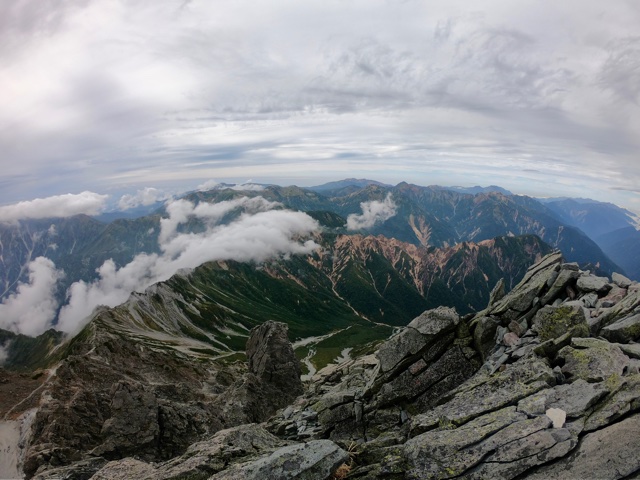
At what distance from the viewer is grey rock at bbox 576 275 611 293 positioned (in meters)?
31.3

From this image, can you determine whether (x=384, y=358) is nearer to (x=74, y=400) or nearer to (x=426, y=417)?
(x=426, y=417)

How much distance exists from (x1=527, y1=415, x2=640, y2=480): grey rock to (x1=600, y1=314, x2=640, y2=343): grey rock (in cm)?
1071

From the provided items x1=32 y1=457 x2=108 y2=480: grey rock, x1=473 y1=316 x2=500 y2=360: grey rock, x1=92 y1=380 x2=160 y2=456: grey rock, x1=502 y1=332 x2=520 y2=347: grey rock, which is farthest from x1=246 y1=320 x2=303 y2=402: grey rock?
x1=502 y1=332 x2=520 y2=347: grey rock

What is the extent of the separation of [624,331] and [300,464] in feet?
75.7

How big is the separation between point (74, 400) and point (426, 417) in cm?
6761

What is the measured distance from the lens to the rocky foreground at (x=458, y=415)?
14.9 m

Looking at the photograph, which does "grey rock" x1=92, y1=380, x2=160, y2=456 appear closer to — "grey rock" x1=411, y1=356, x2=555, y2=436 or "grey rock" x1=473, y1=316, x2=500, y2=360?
"grey rock" x1=411, y1=356, x2=555, y2=436

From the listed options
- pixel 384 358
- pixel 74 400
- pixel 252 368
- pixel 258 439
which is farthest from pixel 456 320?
pixel 252 368

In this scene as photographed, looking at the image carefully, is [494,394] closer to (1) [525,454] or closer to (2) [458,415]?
(2) [458,415]

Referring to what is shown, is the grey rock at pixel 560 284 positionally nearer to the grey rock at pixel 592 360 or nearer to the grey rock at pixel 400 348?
the grey rock at pixel 592 360

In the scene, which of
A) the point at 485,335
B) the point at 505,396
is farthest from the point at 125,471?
the point at 485,335

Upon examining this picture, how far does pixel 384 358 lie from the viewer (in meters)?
30.4

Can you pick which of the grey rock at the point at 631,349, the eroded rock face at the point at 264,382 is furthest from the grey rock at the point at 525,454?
the eroded rock face at the point at 264,382

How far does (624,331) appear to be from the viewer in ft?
75.0
